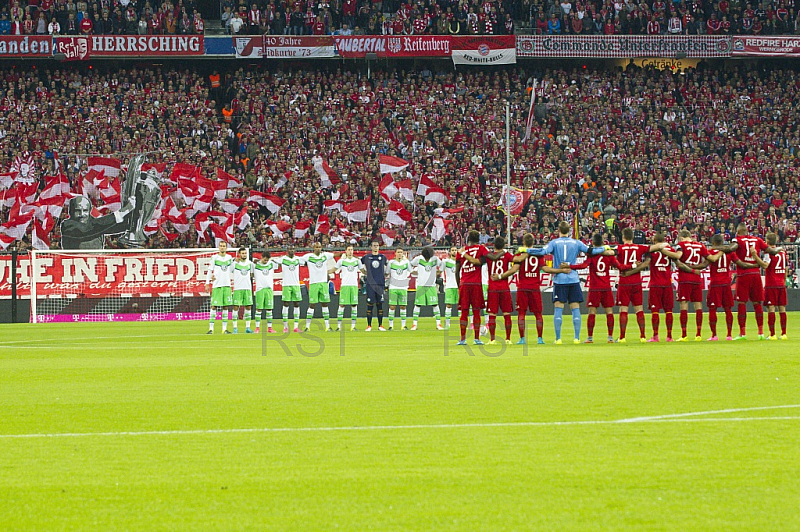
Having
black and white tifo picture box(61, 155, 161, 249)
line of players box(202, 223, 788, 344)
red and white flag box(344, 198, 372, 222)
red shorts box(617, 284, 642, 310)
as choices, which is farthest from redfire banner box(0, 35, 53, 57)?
red shorts box(617, 284, 642, 310)

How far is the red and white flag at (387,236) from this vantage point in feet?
127

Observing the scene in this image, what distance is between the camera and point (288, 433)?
8.48 m

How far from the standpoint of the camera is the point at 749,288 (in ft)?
63.3

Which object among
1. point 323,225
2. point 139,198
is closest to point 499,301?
point 323,225

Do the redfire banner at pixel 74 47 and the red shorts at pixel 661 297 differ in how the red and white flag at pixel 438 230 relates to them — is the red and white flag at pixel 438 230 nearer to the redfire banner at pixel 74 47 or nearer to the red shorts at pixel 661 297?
the redfire banner at pixel 74 47

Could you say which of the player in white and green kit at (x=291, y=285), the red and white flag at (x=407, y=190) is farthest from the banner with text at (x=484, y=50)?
the player in white and green kit at (x=291, y=285)

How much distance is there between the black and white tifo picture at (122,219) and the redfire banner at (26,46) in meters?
10.9

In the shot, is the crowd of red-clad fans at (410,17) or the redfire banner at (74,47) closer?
the redfire banner at (74,47)

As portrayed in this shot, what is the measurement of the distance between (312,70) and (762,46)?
69.7 feet

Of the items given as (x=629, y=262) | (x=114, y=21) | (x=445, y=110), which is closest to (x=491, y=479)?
(x=629, y=262)

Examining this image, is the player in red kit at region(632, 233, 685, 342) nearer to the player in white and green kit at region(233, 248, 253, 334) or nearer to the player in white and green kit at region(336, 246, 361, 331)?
the player in white and green kit at region(336, 246, 361, 331)

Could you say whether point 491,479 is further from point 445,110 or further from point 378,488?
point 445,110

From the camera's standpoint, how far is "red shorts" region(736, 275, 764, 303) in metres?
19.3

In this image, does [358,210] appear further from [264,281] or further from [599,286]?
[599,286]
